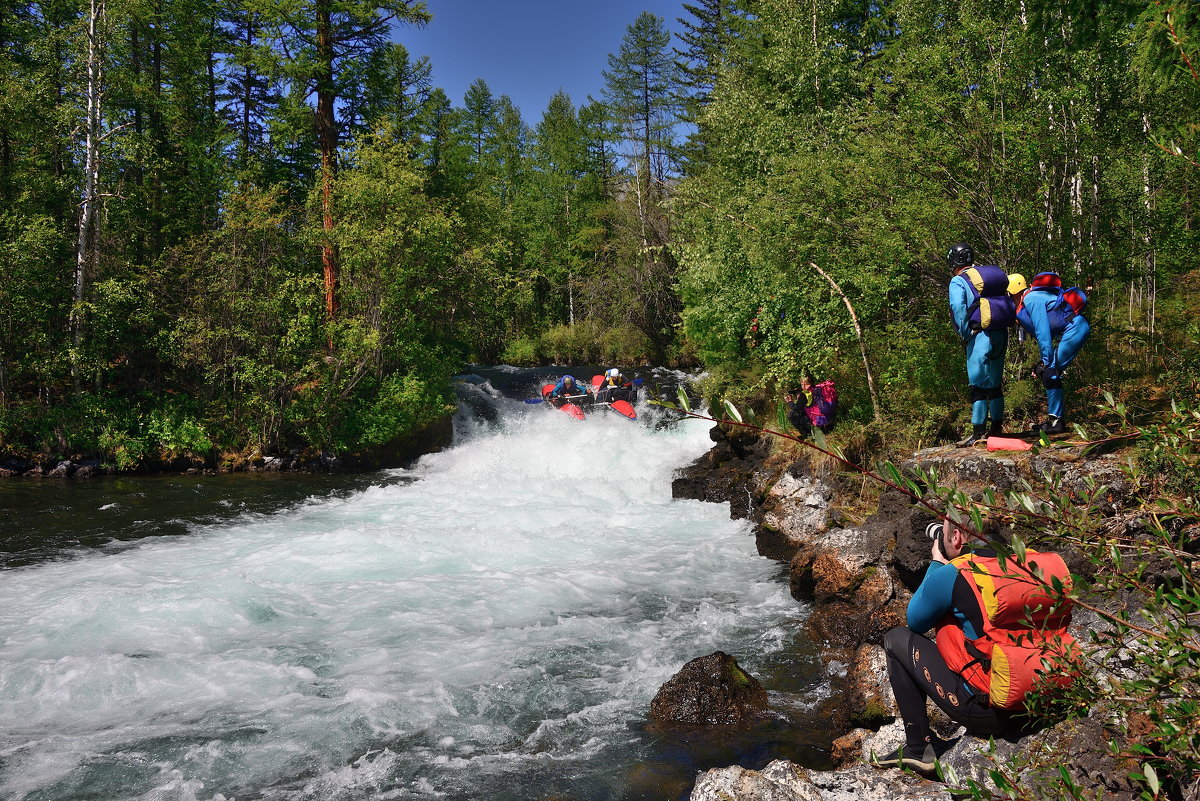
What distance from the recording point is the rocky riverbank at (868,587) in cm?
315

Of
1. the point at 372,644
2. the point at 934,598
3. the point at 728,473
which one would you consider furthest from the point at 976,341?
the point at 372,644

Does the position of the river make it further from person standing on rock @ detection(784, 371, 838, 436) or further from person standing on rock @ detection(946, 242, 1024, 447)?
person standing on rock @ detection(946, 242, 1024, 447)

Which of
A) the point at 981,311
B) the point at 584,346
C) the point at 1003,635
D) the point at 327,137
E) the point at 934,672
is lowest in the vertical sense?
the point at 934,672

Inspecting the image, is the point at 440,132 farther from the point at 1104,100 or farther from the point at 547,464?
the point at 1104,100

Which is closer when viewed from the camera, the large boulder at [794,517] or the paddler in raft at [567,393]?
the large boulder at [794,517]

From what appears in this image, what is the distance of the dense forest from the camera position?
25.5ft

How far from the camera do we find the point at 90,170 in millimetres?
14711

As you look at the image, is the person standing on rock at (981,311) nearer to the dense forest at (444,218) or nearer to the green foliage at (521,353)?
the dense forest at (444,218)

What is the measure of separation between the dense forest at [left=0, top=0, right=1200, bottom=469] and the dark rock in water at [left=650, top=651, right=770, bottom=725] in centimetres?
391

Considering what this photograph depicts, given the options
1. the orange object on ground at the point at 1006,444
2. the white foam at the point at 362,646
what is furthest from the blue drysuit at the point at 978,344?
the white foam at the point at 362,646

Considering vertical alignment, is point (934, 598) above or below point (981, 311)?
below

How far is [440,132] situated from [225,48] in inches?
460

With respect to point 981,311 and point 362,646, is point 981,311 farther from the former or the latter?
point 362,646

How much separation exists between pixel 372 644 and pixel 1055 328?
727 cm
